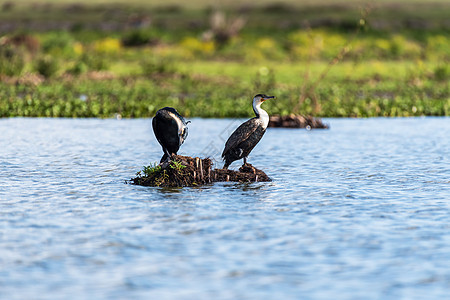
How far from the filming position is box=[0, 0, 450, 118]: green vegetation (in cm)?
2858

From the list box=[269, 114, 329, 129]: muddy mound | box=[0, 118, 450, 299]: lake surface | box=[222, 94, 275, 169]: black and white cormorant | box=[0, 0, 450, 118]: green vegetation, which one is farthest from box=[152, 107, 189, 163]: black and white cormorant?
box=[269, 114, 329, 129]: muddy mound

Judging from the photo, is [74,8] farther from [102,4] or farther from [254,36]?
[254,36]

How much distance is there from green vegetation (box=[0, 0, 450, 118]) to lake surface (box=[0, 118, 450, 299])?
8.59 meters

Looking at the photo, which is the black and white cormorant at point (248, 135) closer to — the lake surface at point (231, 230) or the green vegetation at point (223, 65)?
the lake surface at point (231, 230)

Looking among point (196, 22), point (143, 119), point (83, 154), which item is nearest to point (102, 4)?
point (196, 22)

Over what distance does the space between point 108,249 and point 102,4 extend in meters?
93.2

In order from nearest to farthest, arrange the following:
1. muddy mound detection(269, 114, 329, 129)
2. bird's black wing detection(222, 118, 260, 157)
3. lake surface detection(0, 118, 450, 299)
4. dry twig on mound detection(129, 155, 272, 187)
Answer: lake surface detection(0, 118, 450, 299) → dry twig on mound detection(129, 155, 272, 187) → bird's black wing detection(222, 118, 260, 157) → muddy mound detection(269, 114, 329, 129)

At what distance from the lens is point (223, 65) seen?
48.1m

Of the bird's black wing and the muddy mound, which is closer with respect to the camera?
the bird's black wing

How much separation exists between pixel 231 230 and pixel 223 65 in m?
38.5

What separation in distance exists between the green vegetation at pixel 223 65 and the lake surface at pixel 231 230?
8590mm

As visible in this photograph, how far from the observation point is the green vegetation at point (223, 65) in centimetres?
2858

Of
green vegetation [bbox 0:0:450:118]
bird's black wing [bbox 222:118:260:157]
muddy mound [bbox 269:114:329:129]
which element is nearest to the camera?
bird's black wing [bbox 222:118:260:157]

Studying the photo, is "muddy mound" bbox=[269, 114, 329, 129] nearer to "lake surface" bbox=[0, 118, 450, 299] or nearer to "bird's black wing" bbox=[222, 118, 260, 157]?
"lake surface" bbox=[0, 118, 450, 299]
